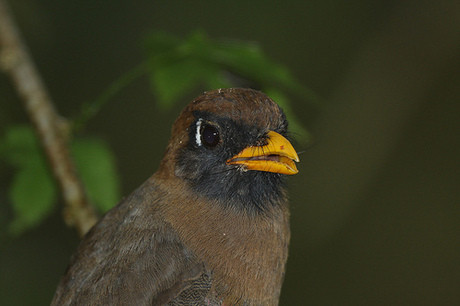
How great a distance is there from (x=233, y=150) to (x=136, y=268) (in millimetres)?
889

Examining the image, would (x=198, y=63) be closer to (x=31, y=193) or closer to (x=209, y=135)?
(x=209, y=135)

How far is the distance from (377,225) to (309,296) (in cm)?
136

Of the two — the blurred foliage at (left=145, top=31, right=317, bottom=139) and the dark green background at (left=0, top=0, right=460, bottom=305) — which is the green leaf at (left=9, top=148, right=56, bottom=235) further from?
the dark green background at (left=0, top=0, right=460, bottom=305)

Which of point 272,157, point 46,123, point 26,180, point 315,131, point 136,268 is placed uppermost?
point 272,157

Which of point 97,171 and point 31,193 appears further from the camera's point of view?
point 97,171

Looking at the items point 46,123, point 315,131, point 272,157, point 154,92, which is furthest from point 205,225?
point 315,131

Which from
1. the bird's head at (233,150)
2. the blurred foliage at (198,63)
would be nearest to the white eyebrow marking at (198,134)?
the bird's head at (233,150)

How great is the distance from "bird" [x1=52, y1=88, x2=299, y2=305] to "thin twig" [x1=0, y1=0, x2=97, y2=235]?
0.38 metres

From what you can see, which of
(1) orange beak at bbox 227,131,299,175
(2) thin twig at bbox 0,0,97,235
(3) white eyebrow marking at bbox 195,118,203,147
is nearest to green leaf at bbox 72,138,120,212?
(2) thin twig at bbox 0,0,97,235

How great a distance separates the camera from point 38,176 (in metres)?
4.47

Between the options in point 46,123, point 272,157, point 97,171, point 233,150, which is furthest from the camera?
point 97,171

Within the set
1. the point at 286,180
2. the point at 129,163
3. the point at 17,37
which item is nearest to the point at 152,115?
the point at 129,163

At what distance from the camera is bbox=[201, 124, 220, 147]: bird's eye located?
3832 mm

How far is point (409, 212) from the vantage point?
9.18 m
